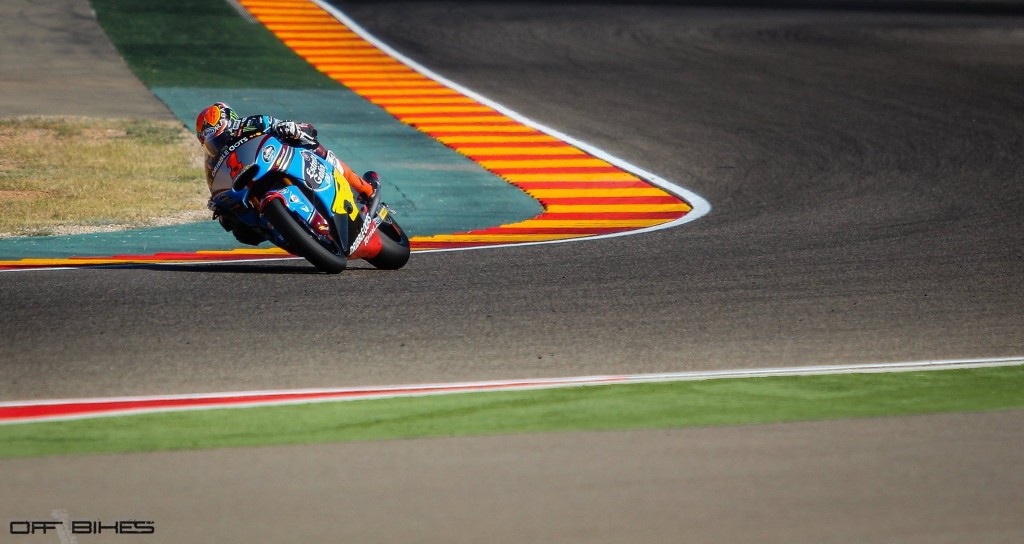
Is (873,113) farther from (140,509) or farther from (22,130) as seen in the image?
(140,509)

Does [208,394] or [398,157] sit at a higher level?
[398,157]

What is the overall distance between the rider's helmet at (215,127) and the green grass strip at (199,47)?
11284 mm

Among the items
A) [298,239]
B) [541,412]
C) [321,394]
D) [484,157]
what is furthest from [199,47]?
[541,412]

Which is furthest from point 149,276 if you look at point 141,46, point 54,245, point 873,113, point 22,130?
point 141,46

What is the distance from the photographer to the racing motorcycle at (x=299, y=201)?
8391 millimetres

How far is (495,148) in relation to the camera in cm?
1611

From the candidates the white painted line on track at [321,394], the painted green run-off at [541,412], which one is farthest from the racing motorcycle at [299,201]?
the painted green run-off at [541,412]

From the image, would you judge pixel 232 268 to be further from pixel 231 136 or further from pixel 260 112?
pixel 260 112

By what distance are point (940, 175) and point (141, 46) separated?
14.0m

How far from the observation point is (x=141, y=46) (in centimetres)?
2239

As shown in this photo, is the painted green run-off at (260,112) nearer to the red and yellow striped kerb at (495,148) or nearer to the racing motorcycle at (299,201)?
the red and yellow striped kerb at (495,148)

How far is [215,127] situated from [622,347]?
11.1ft

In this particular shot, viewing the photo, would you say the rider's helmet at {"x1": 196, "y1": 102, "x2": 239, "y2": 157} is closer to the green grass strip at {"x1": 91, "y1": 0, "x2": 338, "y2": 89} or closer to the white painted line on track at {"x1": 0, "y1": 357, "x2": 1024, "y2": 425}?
the white painted line on track at {"x1": 0, "y1": 357, "x2": 1024, "y2": 425}

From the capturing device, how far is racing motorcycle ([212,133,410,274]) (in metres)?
8.39
